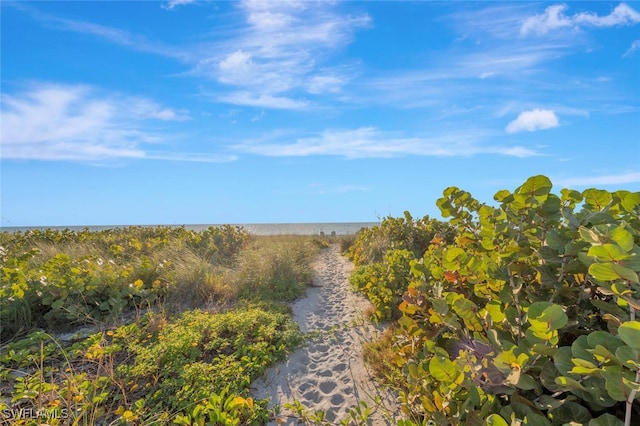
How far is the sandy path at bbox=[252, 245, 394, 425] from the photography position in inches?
144

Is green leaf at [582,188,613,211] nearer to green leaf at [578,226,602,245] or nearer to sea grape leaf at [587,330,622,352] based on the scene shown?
green leaf at [578,226,602,245]

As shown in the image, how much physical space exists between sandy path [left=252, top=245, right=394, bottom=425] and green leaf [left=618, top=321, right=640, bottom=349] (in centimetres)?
252

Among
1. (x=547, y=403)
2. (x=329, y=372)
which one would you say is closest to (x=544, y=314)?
(x=547, y=403)

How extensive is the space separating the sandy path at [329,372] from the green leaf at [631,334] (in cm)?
252

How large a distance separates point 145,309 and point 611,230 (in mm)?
6689

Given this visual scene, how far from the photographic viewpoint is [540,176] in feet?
6.52

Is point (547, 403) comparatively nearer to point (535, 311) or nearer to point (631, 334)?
point (535, 311)

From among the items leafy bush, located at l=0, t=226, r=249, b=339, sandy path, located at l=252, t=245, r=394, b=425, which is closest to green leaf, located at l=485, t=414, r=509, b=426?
sandy path, located at l=252, t=245, r=394, b=425

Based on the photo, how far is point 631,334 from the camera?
1219 millimetres

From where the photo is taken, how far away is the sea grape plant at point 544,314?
4.75 feet

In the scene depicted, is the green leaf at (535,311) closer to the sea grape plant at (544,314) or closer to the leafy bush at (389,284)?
the sea grape plant at (544,314)

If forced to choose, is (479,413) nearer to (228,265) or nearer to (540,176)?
(540,176)

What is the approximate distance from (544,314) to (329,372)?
127 inches

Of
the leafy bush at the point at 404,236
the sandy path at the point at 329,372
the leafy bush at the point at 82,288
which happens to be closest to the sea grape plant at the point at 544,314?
the sandy path at the point at 329,372
